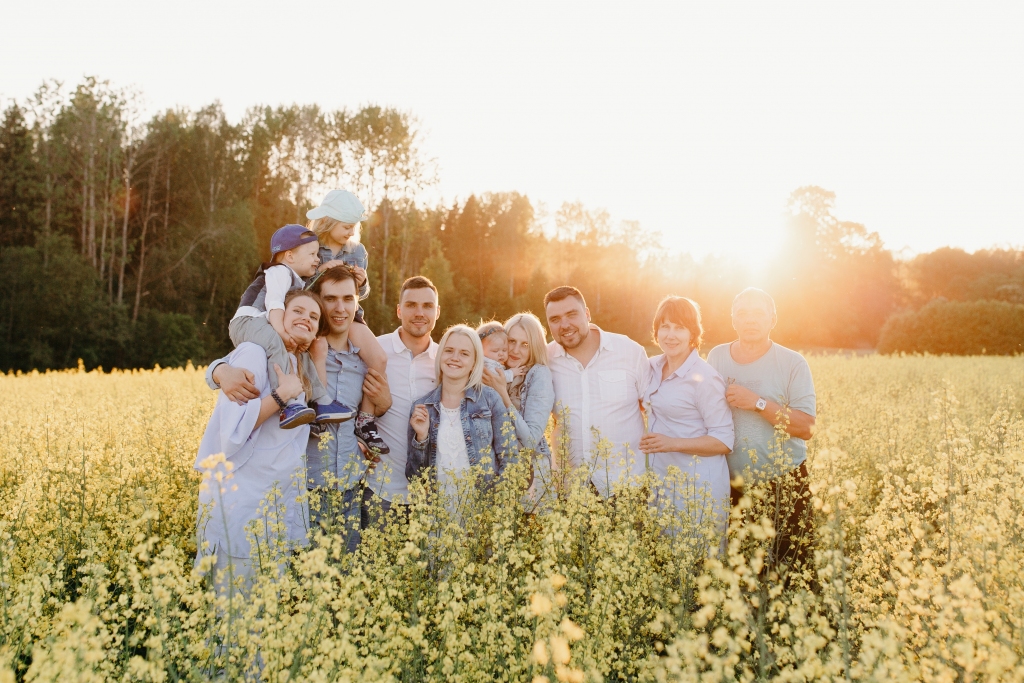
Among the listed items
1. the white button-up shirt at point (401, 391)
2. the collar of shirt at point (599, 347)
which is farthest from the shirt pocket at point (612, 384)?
the white button-up shirt at point (401, 391)

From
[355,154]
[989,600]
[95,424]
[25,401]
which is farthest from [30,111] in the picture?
[989,600]

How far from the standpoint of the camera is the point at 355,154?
1190 inches

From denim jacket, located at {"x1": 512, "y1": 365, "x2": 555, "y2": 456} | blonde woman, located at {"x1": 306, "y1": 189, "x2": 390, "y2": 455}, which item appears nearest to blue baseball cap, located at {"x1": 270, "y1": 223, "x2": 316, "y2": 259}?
blonde woman, located at {"x1": 306, "y1": 189, "x2": 390, "y2": 455}

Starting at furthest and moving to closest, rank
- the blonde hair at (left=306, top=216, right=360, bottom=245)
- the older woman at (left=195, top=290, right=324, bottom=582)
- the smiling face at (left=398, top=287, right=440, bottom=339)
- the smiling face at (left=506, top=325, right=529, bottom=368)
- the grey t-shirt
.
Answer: the blonde hair at (left=306, top=216, right=360, bottom=245) → the smiling face at (left=506, top=325, right=529, bottom=368) → the smiling face at (left=398, top=287, right=440, bottom=339) → the grey t-shirt → the older woman at (left=195, top=290, right=324, bottom=582)

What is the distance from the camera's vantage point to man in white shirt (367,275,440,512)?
4.24 meters

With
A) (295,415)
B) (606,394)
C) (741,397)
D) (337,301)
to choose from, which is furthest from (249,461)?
(741,397)

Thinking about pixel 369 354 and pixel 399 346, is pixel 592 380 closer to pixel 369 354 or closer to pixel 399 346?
pixel 399 346

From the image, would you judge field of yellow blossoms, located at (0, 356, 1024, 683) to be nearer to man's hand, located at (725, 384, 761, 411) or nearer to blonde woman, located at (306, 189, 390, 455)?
man's hand, located at (725, 384, 761, 411)

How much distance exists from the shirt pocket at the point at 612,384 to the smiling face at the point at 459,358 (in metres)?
0.97

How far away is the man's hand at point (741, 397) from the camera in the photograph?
397cm

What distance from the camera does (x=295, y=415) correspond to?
10.9ft

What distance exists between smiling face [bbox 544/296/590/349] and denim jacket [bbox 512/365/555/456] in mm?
270

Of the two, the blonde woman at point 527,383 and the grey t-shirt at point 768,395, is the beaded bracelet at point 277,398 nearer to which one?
the blonde woman at point 527,383

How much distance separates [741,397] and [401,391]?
89.8 inches
